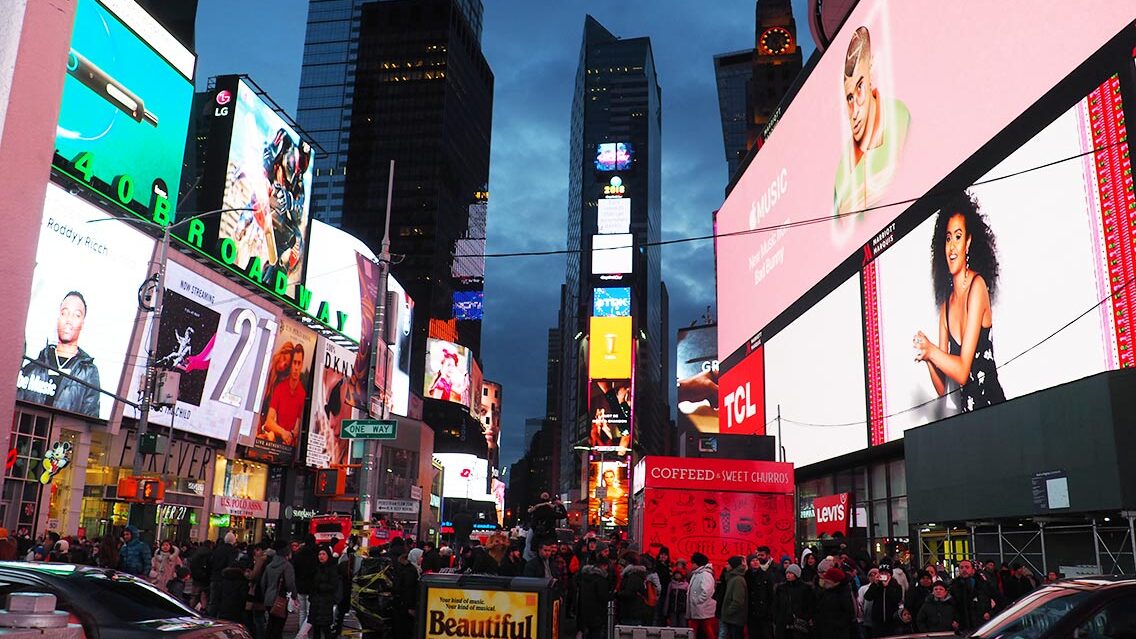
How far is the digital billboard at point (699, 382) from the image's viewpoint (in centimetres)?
9581

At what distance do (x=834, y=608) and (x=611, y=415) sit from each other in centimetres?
9403

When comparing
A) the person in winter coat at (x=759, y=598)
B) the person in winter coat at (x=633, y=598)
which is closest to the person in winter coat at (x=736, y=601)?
the person in winter coat at (x=759, y=598)

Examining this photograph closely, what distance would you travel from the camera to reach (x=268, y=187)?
4759 centimetres

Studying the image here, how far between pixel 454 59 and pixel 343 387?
103079mm

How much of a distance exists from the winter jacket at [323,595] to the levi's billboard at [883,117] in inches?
427

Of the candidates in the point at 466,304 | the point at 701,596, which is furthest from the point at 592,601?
the point at 466,304

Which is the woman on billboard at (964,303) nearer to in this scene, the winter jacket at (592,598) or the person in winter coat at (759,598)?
the person in winter coat at (759,598)

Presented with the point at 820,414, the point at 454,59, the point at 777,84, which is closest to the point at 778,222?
the point at 820,414

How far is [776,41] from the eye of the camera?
A: 98188mm

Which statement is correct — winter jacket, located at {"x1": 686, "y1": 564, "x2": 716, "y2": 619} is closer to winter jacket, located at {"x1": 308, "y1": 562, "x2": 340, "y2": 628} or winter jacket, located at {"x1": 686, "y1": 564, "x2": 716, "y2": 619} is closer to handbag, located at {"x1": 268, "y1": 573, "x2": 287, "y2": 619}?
winter jacket, located at {"x1": 308, "y1": 562, "x2": 340, "y2": 628}

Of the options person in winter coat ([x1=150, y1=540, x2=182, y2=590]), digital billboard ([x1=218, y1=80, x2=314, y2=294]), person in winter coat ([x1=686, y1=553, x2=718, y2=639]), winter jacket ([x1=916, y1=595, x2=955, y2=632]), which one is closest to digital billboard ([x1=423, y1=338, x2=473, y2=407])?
digital billboard ([x1=218, y1=80, x2=314, y2=294])

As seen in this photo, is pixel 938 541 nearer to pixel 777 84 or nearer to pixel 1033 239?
pixel 1033 239

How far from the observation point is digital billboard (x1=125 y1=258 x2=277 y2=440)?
128 feet

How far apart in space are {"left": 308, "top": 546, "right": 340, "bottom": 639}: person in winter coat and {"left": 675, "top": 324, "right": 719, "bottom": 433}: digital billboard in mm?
82648
